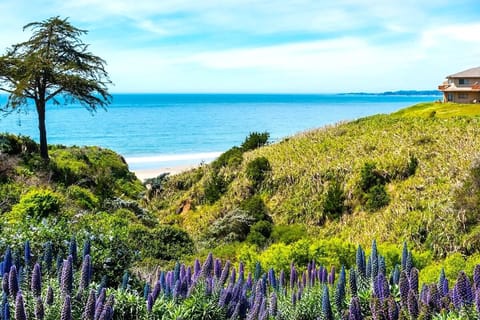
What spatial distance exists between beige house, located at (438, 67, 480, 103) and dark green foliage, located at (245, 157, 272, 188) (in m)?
33.9

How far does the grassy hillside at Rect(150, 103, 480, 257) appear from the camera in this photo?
14859 mm

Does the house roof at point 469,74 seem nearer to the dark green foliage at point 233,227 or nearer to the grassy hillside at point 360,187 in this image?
the grassy hillside at point 360,187

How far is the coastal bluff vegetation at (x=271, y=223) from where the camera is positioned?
17.7ft

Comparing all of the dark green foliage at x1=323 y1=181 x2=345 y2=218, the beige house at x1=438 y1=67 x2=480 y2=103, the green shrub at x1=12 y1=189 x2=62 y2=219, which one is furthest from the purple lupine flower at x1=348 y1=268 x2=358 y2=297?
the beige house at x1=438 y1=67 x2=480 y2=103

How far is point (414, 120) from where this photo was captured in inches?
988

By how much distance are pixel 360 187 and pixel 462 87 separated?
38281mm

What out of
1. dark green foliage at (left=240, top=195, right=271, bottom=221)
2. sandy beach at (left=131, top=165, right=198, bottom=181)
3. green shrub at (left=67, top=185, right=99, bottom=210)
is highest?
green shrub at (left=67, top=185, right=99, bottom=210)

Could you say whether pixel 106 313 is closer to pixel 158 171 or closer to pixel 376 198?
pixel 376 198

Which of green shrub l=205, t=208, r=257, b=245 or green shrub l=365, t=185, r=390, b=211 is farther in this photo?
green shrub l=205, t=208, r=257, b=245

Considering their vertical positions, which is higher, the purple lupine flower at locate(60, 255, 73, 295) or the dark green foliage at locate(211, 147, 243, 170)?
the purple lupine flower at locate(60, 255, 73, 295)

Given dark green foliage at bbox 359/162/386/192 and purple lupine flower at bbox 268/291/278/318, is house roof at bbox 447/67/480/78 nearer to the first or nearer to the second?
dark green foliage at bbox 359/162/386/192

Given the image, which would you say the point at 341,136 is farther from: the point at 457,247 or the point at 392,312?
the point at 392,312

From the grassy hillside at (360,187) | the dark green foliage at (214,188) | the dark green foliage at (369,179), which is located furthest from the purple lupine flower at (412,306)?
the dark green foliage at (214,188)

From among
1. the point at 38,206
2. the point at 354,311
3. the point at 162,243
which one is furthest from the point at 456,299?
the point at 38,206
